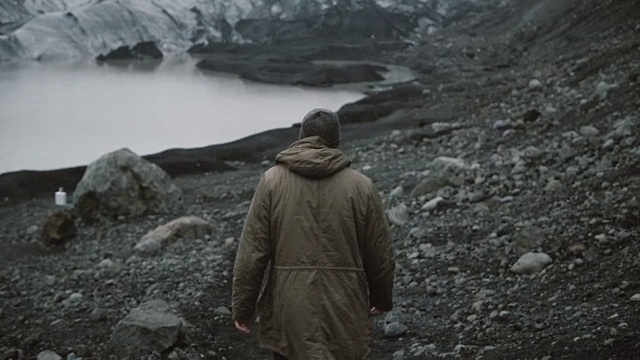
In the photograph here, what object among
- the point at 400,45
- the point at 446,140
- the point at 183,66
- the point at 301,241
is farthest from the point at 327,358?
the point at 400,45

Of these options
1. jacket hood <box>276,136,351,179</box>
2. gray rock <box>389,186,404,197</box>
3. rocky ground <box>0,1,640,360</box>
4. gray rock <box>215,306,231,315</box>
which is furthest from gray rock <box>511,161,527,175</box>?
jacket hood <box>276,136,351,179</box>

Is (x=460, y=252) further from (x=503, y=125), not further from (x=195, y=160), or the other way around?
(x=195, y=160)

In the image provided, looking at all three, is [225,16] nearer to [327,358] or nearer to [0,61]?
[0,61]

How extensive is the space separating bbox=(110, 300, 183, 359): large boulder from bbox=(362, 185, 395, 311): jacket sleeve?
1628 mm

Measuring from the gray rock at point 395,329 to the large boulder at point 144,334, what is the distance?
1006 mm

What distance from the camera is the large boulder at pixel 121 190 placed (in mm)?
7426

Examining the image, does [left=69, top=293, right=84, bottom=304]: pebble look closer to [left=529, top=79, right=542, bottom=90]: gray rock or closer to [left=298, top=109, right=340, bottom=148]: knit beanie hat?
[left=298, top=109, right=340, bottom=148]: knit beanie hat

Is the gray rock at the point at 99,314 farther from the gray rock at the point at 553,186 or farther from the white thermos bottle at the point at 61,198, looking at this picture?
the white thermos bottle at the point at 61,198

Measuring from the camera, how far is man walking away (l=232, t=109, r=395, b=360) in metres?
2.56

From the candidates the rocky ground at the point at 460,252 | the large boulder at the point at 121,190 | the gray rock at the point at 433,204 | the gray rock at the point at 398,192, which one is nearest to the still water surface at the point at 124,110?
the rocky ground at the point at 460,252

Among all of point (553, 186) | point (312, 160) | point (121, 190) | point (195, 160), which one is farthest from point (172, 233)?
point (195, 160)

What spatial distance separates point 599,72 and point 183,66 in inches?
777

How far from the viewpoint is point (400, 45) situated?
32625 mm

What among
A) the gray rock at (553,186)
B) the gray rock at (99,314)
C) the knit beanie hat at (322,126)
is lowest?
the gray rock at (99,314)
